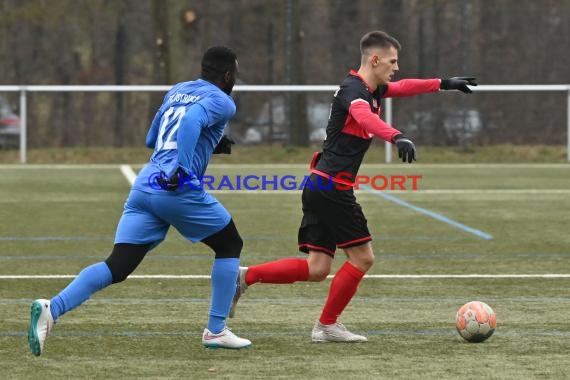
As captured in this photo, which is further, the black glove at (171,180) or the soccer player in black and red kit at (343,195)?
the soccer player in black and red kit at (343,195)

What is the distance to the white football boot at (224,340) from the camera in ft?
24.0

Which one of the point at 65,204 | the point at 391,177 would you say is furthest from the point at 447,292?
the point at 391,177

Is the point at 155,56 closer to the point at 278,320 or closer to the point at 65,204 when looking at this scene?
the point at 65,204

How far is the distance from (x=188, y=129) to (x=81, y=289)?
3.27ft

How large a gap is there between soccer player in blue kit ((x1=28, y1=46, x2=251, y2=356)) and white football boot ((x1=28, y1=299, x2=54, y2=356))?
60 mm

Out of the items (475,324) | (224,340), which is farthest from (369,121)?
(224,340)

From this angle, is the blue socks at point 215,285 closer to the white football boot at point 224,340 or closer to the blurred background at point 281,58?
the white football boot at point 224,340

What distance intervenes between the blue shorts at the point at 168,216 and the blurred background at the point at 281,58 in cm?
2108

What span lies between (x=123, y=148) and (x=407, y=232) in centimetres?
1581

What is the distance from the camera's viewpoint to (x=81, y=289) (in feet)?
23.1

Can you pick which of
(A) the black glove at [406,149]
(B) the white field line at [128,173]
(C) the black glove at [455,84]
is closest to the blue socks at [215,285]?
(A) the black glove at [406,149]

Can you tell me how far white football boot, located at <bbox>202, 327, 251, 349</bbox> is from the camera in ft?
24.0

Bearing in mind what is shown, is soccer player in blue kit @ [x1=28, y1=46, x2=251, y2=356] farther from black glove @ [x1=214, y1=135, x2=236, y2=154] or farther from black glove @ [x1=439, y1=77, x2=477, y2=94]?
black glove @ [x1=439, y1=77, x2=477, y2=94]

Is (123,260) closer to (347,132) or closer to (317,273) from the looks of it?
(317,273)
